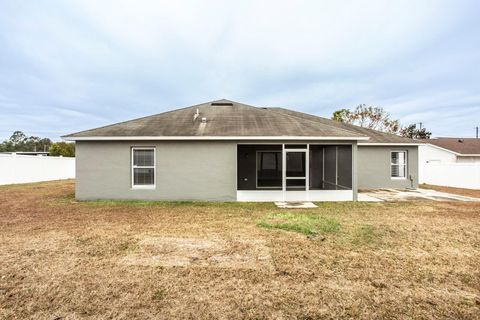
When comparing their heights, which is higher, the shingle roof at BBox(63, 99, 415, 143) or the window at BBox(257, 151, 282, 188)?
the shingle roof at BBox(63, 99, 415, 143)

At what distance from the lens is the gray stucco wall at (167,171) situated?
11.0 metres

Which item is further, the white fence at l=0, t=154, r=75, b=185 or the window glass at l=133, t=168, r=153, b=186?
the white fence at l=0, t=154, r=75, b=185

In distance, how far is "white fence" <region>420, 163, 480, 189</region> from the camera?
55.1 ft

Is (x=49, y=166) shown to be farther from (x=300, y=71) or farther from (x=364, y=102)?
(x=364, y=102)

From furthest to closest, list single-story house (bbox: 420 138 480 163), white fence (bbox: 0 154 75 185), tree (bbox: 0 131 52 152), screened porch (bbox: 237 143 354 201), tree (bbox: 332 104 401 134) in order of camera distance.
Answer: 1. tree (bbox: 0 131 52 152)
2. tree (bbox: 332 104 401 134)
3. single-story house (bbox: 420 138 480 163)
4. white fence (bbox: 0 154 75 185)
5. screened porch (bbox: 237 143 354 201)

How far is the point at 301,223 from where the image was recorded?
22.8 feet

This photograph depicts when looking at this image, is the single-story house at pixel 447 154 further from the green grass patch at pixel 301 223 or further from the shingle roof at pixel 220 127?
the green grass patch at pixel 301 223

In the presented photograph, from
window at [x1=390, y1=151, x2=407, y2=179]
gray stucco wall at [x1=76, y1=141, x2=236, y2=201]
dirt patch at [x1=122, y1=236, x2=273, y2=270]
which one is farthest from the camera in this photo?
window at [x1=390, y1=151, x2=407, y2=179]

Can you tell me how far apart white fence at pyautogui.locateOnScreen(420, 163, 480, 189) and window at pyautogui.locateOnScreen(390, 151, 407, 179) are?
5412 mm

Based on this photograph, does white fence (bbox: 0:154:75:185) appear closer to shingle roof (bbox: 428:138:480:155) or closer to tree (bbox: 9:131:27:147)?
shingle roof (bbox: 428:138:480:155)

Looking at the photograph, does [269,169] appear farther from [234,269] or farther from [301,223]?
[234,269]

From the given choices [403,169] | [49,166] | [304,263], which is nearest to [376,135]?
[403,169]

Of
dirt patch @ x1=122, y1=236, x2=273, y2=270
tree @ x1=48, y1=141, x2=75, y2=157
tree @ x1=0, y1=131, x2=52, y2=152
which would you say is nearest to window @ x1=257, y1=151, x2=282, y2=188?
dirt patch @ x1=122, y1=236, x2=273, y2=270

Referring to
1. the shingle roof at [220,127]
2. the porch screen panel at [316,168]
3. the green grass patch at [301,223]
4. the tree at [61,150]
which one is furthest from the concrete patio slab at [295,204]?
the tree at [61,150]
